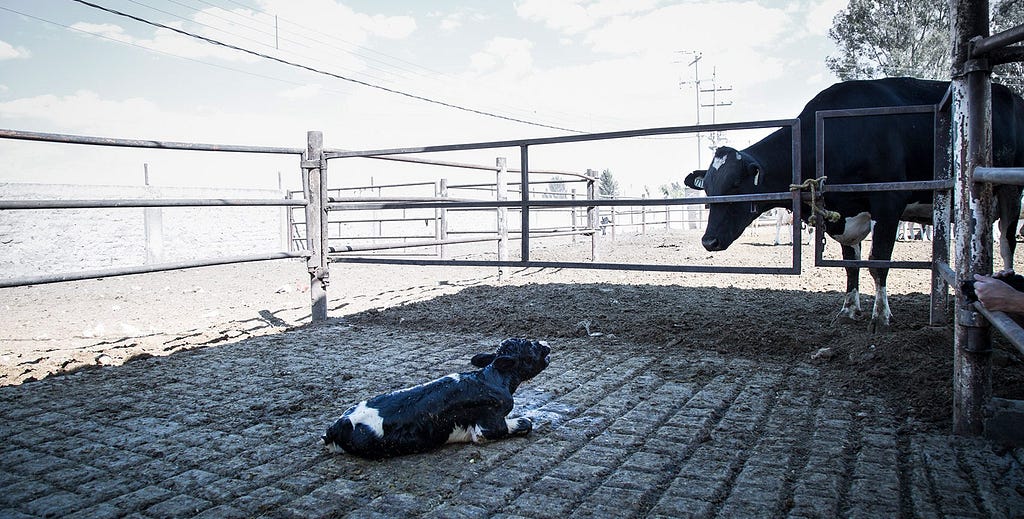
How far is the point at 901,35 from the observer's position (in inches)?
1021

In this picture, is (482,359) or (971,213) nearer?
(971,213)

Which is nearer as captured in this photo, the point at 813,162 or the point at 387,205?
the point at 813,162

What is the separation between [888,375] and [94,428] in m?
3.82

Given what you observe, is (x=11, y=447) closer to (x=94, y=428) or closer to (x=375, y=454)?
(x=94, y=428)

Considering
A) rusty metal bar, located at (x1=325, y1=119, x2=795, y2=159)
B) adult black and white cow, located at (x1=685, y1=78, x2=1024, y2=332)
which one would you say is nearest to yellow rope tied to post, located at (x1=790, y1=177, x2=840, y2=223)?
rusty metal bar, located at (x1=325, y1=119, x2=795, y2=159)

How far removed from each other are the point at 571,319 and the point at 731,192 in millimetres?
1597

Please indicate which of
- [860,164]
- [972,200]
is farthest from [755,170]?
[972,200]

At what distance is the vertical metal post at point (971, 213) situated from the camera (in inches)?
96.5

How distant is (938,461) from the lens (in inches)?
89.4

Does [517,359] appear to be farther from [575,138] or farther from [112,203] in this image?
[112,203]

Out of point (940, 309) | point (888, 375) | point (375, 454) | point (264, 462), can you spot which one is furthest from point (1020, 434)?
point (264, 462)

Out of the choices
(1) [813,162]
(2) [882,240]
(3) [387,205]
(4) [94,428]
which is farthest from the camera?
(3) [387,205]

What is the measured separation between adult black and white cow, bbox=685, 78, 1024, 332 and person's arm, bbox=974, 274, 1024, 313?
2.66 meters

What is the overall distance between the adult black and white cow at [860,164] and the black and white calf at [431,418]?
2.84 metres
